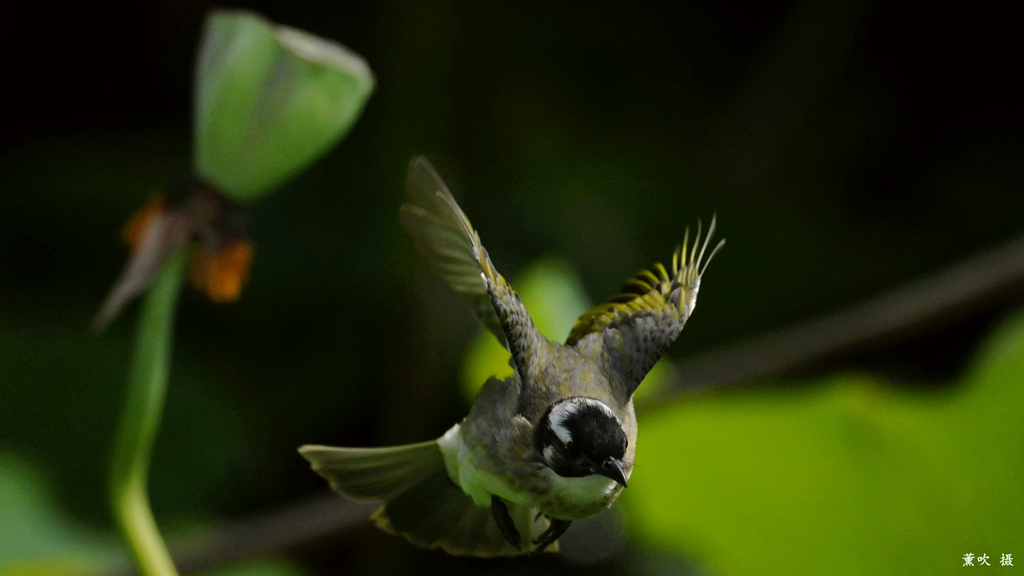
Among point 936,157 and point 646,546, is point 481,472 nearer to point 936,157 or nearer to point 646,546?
point 646,546

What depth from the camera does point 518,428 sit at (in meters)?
0.46

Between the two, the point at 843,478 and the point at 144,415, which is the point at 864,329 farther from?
the point at 144,415

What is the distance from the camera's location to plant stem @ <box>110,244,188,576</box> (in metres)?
0.58

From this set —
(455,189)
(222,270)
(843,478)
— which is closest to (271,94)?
(222,270)

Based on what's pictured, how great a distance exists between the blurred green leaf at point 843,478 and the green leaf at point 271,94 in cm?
44

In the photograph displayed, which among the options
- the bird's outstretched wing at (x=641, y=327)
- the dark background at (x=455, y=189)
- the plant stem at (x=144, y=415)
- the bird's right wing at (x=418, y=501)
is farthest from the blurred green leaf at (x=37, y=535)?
the bird's outstretched wing at (x=641, y=327)

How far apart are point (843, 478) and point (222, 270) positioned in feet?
1.74

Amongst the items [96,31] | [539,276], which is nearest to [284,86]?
[539,276]

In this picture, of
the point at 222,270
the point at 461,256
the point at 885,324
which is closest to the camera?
the point at 461,256

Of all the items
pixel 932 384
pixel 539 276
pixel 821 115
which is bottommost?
pixel 539 276

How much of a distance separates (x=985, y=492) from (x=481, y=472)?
0.52 metres

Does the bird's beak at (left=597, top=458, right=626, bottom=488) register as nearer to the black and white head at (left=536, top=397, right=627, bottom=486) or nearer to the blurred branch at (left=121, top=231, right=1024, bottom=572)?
the black and white head at (left=536, top=397, right=627, bottom=486)

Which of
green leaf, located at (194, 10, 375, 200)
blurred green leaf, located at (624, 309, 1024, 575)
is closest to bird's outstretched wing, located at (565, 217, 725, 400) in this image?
green leaf, located at (194, 10, 375, 200)

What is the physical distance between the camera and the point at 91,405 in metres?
1.36
